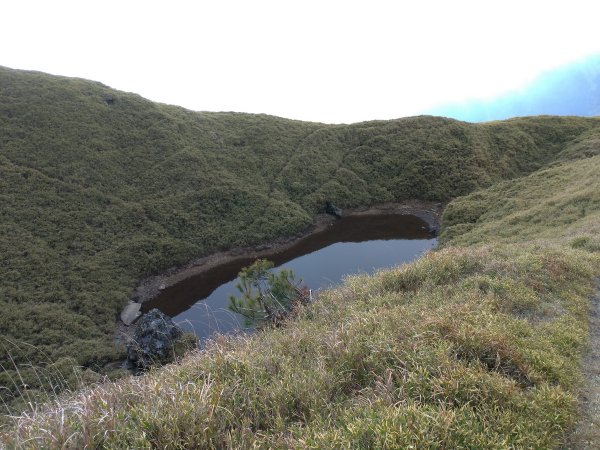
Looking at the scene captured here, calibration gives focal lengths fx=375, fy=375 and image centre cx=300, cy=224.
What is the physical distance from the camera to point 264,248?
4459cm

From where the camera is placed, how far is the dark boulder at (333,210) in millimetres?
52562

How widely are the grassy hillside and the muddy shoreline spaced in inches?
1248

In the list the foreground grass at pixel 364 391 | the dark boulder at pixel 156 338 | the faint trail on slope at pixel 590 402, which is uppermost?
the foreground grass at pixel 364 391

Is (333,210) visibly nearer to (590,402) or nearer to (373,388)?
(590,402)

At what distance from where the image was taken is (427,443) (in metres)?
3.95

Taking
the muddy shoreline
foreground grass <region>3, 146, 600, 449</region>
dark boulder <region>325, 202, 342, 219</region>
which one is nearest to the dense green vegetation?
foreground grass <region>3, 146, 600, 449</region>

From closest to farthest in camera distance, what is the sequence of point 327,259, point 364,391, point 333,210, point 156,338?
point 364,391 < point 156,338 < point 327,259 < point 333,210

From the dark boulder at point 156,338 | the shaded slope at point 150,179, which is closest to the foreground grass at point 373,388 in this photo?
the dark boulder at point 156,338

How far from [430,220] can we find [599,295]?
137 feet

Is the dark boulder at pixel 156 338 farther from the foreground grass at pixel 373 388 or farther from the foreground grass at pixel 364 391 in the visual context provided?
the foreground grass at pixel 364 391

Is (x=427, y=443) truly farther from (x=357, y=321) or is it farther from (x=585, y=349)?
(x=585, y=349)

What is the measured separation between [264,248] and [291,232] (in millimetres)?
4451

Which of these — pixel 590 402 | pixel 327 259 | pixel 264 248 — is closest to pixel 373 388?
pixel 590 402

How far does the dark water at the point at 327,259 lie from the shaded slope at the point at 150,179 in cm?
348
